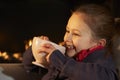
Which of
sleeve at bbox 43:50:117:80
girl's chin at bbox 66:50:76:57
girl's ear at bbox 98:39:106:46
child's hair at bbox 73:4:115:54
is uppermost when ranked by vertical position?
child's hair at bbox 73:4:115:54

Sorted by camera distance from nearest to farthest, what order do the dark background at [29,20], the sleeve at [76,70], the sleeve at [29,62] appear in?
the sleeve at [76,70]
the sleeve at [29,62]
the dark background at [29,20]

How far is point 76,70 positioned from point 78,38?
105 millimetres

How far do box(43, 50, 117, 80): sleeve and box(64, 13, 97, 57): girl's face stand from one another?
6 centimetres

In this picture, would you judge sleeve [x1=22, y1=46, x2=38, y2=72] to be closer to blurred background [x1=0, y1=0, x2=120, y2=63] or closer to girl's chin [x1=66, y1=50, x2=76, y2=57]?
girl's chin [x1=66, y1=50, x2=76, y2=57]

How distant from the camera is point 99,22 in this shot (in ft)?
3.04

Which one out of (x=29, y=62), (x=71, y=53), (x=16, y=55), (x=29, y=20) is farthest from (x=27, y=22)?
(x=71, y=53)

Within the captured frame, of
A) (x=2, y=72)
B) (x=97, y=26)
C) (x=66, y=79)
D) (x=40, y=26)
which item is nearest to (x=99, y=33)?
(x=97, y=26)

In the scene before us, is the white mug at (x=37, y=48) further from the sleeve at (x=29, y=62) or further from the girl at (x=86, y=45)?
the sleeve at (x=29, y=62)

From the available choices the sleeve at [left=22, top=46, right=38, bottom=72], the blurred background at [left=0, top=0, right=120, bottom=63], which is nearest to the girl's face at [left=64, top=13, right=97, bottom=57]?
the sleeve at [left=22, top=46, right=38, bottom=72]

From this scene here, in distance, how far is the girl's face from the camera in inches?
36.5

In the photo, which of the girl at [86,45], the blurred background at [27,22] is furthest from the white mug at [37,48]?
the blurred background at [27,22]

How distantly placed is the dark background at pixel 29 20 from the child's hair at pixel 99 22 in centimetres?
128

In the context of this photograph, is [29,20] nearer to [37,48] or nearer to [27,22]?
[27,22]

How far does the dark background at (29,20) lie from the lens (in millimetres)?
2246
